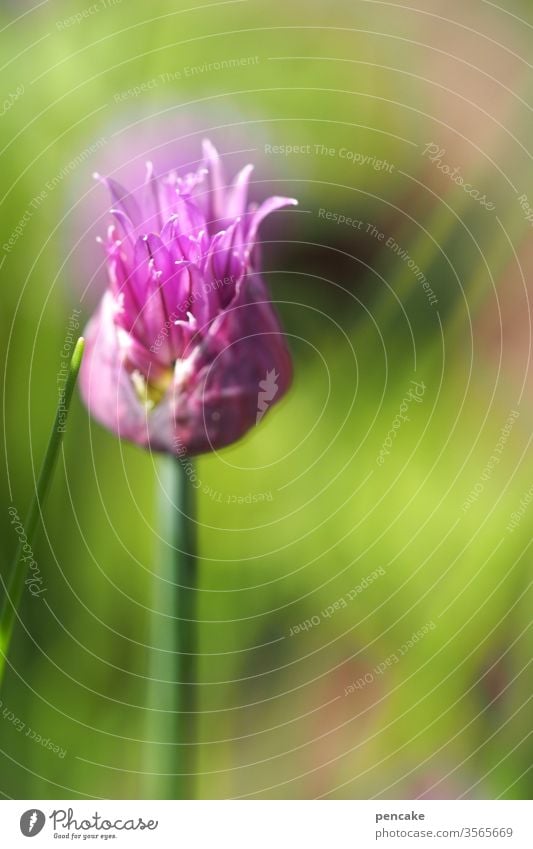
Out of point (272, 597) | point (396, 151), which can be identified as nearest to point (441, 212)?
point (396, 151)

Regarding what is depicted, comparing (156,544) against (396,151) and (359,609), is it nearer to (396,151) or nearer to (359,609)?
(359,609)

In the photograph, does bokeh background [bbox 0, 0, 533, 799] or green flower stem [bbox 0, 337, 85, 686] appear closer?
green flower stem [bbox 0, 337, 85, 686]
